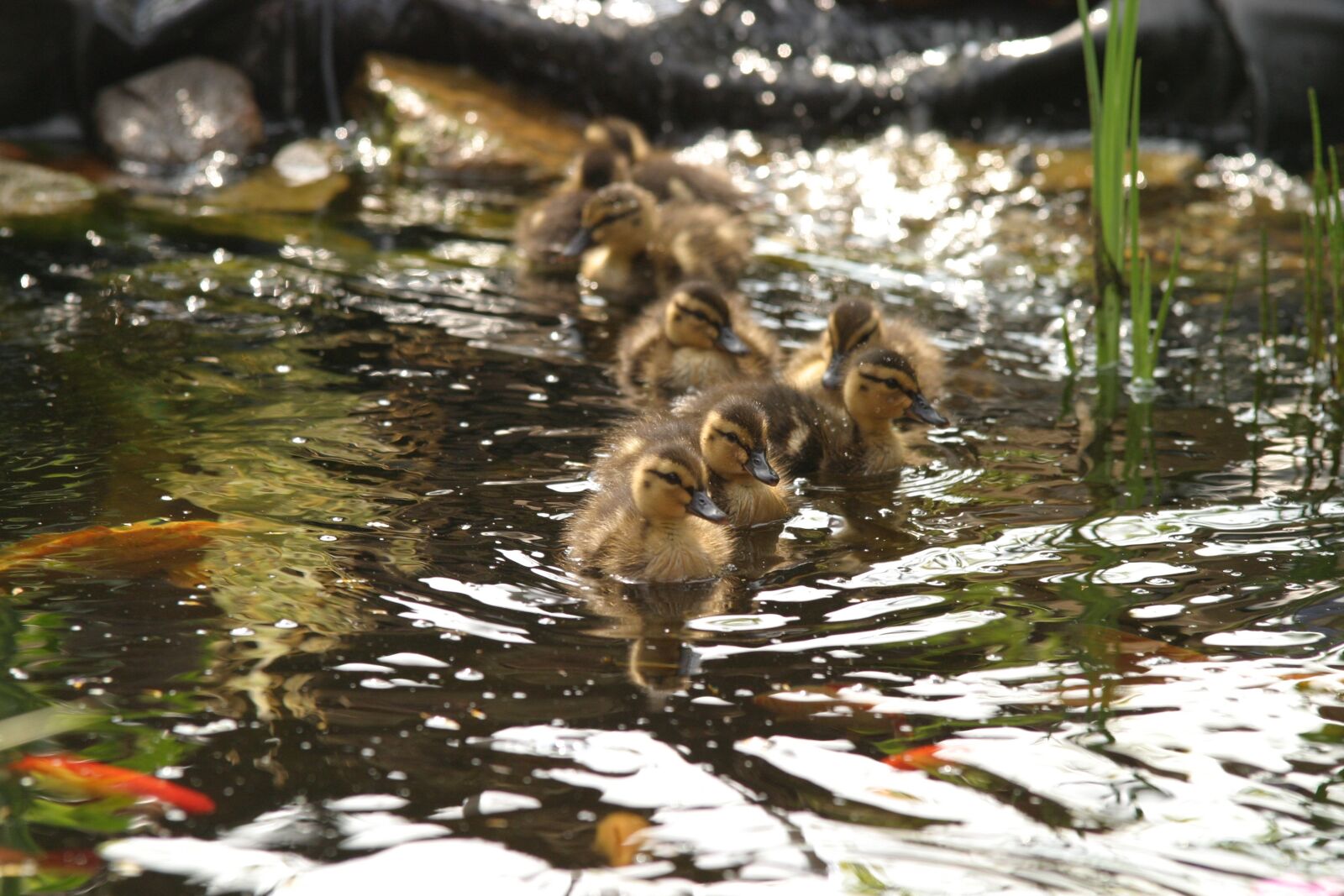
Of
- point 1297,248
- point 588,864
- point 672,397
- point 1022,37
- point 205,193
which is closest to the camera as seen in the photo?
point 588,864

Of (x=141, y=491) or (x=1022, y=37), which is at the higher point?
(x=1022, y=37)

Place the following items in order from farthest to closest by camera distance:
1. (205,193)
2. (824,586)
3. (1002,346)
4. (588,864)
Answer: (205,193) → (1002,346) → (824,586) → (588,864)

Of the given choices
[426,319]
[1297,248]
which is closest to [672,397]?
[426,319]

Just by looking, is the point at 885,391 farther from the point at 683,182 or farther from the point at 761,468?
the point at 683,182

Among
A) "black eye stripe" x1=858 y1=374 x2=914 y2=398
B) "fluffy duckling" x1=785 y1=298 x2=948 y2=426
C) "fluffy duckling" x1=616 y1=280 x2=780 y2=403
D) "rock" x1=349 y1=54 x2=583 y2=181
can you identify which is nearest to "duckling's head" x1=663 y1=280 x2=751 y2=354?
"fluffy duckling" x1=616 y1=280 x2=780 y2=403

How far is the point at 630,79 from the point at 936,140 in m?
1.91

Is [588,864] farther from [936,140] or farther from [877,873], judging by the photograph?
[936,140]

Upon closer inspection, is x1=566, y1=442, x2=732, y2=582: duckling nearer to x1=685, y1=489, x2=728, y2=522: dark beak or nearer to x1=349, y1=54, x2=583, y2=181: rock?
x1=685, y1=489, x2=728, y2=522: dark beak

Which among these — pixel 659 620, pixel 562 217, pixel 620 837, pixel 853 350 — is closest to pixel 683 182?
pixel 562 217

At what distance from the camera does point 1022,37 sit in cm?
903

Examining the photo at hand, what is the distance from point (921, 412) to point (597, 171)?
3.03 meters

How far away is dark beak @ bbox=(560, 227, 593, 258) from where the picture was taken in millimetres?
6348

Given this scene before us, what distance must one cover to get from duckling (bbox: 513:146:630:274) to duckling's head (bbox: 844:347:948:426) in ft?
7.43

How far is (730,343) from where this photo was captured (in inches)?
202
